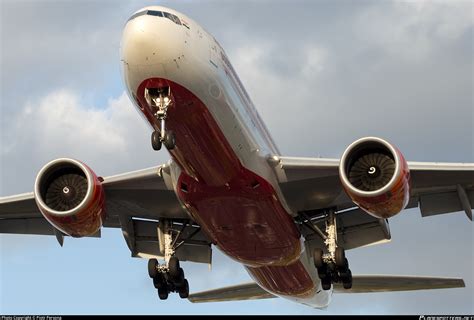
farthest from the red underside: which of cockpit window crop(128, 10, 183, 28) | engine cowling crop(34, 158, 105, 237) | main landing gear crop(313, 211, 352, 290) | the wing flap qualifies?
the wing flap

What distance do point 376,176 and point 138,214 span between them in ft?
23.8

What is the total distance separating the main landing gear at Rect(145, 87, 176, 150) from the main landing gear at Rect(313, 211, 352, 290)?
609cm

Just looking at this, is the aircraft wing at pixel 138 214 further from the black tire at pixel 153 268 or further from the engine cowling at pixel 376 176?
the engine cowling at pixel 376 176

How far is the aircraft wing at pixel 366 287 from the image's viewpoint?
29.5m

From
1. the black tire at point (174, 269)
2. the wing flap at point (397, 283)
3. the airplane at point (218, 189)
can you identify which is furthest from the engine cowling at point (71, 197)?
the wing flap at point (397, 283)

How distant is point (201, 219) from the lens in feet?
81.1

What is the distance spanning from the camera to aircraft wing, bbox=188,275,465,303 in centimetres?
2947

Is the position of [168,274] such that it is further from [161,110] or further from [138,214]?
[161,110]

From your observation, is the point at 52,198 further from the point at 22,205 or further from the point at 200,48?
the point at 200,48

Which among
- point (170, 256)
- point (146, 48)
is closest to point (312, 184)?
point (170, 256)

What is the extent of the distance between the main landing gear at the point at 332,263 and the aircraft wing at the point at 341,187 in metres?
0.99

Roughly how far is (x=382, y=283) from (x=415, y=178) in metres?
6.64

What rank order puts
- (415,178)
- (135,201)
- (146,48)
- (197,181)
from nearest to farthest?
(146,48) → (197,181) → (415,178) → (135,201)

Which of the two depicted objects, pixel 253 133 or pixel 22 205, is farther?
pixel 22 205
